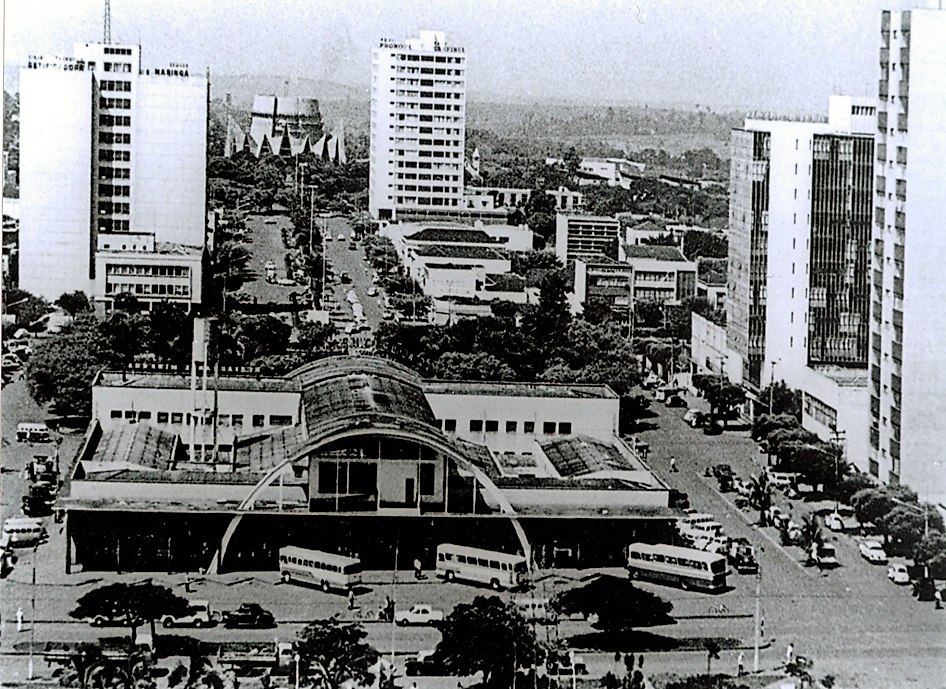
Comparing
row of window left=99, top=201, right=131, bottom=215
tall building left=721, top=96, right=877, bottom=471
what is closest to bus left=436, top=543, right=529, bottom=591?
tall building left=721, top=96, right=877, bottom=471

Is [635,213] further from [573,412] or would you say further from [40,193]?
[40,193]

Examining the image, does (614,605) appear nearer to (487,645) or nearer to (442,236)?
(487,645)

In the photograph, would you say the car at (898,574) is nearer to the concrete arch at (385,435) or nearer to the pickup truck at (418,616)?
the concrete arch at (385,435)

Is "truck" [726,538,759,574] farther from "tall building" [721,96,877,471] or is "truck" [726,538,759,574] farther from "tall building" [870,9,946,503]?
"tall building" [721,96,877,471]

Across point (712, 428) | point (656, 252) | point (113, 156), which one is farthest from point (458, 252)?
point (113, 156)

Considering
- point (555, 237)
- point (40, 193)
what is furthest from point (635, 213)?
point (40, 193)

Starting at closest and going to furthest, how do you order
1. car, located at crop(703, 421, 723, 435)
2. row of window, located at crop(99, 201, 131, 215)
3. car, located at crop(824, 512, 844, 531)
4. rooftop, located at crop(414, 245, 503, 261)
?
car, located at crop(824, 512, 844, 531), car, located at crop(703, 421, 723, 435), rooftop, located at crop(414, 245, 503, 261), row of window, located at crop(99, 201, 131, 215)
